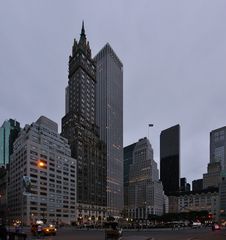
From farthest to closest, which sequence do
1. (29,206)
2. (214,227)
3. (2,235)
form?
(29,206), (214,227), (2,235)

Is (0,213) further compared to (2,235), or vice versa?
(0,213)

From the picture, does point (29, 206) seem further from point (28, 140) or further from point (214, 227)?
point (214, 227)

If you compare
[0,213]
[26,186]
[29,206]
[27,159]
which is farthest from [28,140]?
[26,186]

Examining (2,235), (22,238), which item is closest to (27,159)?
(22,238)

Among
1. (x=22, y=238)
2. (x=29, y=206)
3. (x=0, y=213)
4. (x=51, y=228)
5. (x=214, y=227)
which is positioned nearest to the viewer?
(x=22, y=238)

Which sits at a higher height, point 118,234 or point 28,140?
point 28,140

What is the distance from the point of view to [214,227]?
82.9m

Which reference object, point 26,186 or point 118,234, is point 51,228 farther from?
point 118,234

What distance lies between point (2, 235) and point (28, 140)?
179 m

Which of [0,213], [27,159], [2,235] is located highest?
[27,159]

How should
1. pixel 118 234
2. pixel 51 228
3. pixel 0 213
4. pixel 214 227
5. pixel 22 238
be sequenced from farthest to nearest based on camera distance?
pixel 0 213 < pixel 214 227 < pixel 51 228 < pixel 118 234 < pixel 22 238

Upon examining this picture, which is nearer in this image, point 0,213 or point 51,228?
point 51,228

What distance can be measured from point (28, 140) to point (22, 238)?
166709 millimetres

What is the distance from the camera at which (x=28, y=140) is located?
200 metres
